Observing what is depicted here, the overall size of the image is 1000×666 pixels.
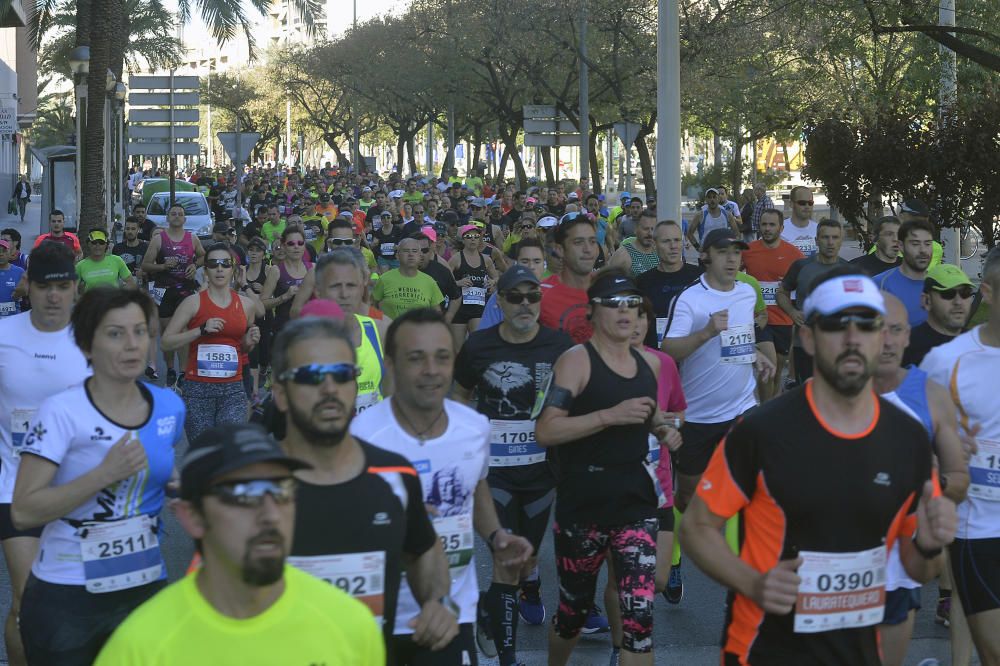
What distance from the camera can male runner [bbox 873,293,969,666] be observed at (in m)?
4.87

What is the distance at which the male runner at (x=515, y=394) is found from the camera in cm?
670

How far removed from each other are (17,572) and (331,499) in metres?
2.37

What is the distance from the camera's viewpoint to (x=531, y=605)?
7.50 metres

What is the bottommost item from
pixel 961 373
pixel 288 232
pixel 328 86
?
pixel 961 373

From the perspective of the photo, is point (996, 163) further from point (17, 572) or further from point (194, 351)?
point (17, 572)

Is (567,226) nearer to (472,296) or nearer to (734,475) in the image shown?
(734,475)

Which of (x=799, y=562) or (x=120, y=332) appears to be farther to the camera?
(x=120, y=332)

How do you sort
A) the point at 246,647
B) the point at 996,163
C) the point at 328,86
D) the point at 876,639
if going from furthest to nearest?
1. the point at 328,86
2. the point at 996,163
3. the point at 876,639
4. the point at 246,647

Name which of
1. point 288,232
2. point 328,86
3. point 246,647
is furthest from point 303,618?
point 328,86

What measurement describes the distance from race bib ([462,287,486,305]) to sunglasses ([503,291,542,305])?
21.4 feet

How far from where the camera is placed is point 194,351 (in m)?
9.38

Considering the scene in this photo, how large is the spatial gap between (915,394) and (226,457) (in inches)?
122

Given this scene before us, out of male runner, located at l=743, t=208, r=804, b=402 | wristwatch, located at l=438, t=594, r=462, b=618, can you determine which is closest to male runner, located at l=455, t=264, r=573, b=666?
wristwatch, located at l=438, t=594, r=462, b=618

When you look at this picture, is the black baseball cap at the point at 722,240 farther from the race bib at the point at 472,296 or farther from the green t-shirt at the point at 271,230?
the green t-shirt at the point at 271,230
